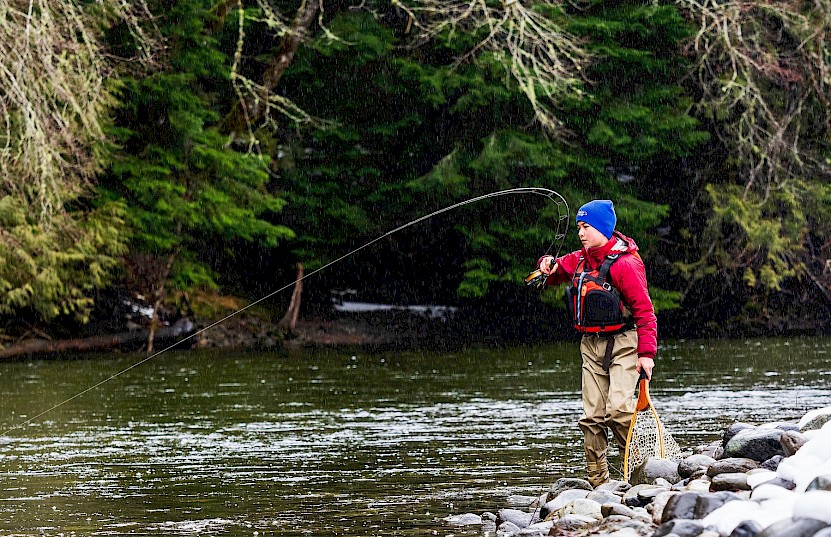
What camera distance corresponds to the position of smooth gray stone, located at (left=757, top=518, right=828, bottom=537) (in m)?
4.58

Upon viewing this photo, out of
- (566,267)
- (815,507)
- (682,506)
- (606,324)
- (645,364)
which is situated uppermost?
(566,267)

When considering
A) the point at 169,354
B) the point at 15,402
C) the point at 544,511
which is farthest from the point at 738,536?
the point at 169,354

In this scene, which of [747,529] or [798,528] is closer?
[798,528]

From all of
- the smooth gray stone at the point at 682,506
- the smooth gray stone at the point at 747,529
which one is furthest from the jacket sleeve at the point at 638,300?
the smooth gray stone at the point at 747,529

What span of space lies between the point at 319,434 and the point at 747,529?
555 centimetres

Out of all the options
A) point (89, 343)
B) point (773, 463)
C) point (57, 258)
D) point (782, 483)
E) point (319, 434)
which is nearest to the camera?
point (782, 483)

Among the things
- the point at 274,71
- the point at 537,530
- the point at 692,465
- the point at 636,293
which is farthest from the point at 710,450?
the point at 274,71

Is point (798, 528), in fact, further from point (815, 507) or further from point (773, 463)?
point (773, 463)

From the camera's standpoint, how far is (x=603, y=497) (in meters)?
6.36

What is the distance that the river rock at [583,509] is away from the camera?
602 centimetres

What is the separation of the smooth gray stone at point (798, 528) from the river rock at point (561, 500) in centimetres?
176

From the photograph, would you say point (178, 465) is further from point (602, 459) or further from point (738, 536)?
point (738, 536)

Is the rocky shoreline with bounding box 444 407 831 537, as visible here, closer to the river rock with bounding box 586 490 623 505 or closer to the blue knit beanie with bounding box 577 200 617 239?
the river rock with bounding box 586 490 623 505

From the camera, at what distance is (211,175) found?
2364 cm
